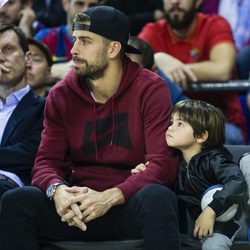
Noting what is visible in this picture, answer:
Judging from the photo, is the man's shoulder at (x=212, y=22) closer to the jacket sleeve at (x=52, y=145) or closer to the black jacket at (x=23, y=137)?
the black jacket at (x=23, y=137)

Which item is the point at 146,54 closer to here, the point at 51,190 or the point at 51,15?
the point at 51,190

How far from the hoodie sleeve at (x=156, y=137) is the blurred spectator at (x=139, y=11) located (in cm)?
271

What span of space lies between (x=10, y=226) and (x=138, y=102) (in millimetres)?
915

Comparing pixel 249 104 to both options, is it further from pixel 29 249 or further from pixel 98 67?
pixel 29 249

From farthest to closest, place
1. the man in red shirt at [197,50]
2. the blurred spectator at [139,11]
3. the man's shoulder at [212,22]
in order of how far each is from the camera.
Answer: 1. the blurred spectator at [139,11]
2. the man's shoulder at [212,22]
3. the man in red shirt at [197,50]

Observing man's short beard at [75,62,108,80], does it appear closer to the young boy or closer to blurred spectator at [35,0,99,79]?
the young boy

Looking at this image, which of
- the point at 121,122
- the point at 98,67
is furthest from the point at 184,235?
the point at 98,67

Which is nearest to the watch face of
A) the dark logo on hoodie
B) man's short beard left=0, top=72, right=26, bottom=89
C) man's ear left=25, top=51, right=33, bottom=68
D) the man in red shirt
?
the dark logo on hoodie

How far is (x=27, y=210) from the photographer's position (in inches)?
144

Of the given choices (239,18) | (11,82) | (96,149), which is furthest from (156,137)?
(239,18)

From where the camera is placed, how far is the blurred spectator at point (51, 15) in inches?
275

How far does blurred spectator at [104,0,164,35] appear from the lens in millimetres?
6738

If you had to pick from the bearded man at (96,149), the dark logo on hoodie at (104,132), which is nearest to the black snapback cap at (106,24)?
the bearded man at (96,149)

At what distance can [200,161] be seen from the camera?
12.7 feet
